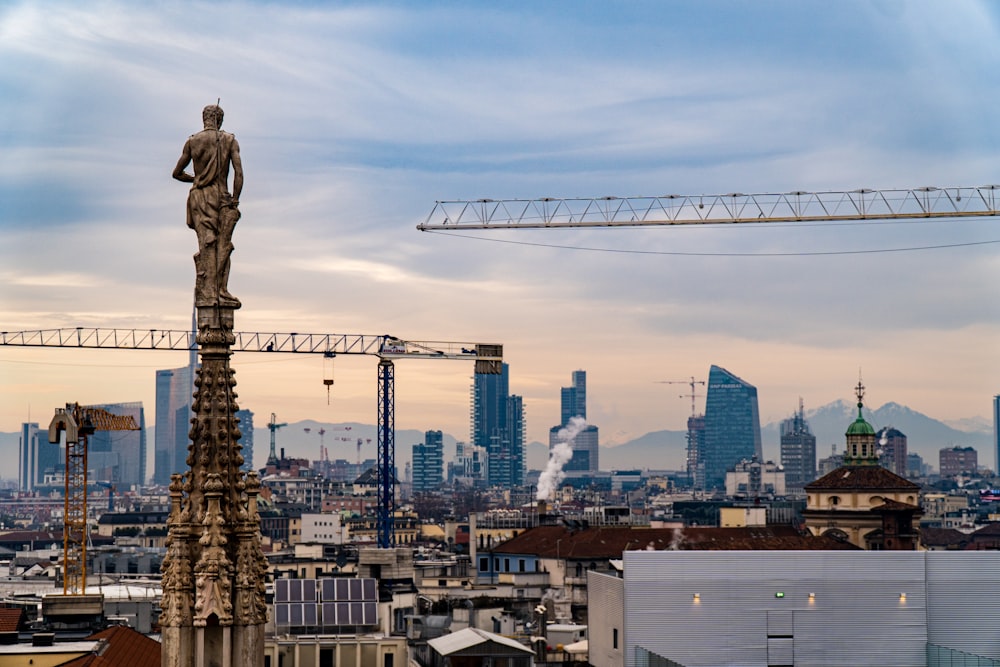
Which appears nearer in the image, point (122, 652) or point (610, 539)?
point (122, 652)

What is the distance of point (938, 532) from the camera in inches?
7771

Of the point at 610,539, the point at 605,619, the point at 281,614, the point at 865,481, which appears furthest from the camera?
the point at 610,539

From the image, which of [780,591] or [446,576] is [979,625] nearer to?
[780,591]

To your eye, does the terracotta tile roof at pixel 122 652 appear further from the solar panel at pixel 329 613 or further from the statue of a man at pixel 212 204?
the solar panel at pixel 329 613

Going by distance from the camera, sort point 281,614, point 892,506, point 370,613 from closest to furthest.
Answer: point 281,614 < point 370,613 < point 892,506

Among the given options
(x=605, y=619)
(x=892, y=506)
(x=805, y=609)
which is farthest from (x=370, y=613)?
(x=892, y=506)

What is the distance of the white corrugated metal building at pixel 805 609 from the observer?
Answer: 57.2 meters

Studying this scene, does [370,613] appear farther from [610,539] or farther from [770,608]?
[610,539]

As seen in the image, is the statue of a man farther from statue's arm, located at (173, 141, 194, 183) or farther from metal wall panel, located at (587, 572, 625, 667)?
metal wall panel, located at (587, 572, 625, 667)

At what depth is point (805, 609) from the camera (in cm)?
5747

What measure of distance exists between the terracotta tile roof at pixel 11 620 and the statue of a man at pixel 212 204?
37989 millimetres

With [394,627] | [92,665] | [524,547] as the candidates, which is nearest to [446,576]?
[524,547]

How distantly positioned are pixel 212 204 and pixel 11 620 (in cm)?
4424

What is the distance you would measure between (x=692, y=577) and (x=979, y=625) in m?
8.81
